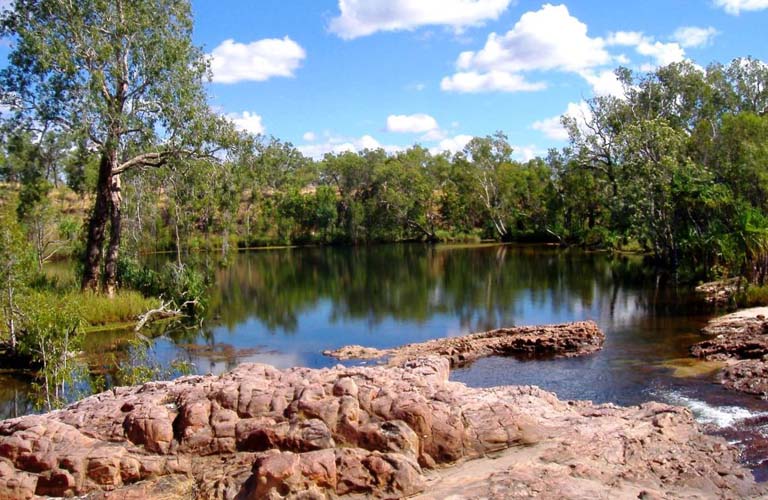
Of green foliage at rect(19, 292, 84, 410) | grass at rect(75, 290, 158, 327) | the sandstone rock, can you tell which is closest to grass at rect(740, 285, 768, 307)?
the sandstone rock

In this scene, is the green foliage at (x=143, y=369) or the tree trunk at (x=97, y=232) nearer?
the green foliage at (x=143, y=369)

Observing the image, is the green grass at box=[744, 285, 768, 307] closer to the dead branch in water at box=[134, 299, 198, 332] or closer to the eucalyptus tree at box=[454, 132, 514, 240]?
the dead branch in water at box=[134, 299, 198, 332]

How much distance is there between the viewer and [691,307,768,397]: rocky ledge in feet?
52.3

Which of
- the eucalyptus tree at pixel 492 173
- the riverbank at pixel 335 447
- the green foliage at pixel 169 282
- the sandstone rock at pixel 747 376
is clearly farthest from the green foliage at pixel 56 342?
the eucalyptus tree at pixel 492 173

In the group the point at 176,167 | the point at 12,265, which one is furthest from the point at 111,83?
the point at 12,265

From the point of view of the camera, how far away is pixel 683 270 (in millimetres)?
36656

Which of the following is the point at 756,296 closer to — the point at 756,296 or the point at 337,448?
the point at 756,296

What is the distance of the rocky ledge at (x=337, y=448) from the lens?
28.6ft

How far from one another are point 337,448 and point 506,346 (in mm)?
13475

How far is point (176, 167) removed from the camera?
2761cm

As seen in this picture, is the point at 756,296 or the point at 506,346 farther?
the point at 756,296

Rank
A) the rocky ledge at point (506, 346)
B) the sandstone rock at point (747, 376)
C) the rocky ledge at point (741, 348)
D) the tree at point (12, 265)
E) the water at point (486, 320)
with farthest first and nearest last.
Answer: the rocky ledge at point (506, 346) < the tree at point (12, 265) < the water at point (486, 320) < the rocky ledge at point (741, 348) < the sandstone rock at point (747, 376)

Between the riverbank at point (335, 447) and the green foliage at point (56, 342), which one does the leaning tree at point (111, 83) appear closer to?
the green foliage at point (56, 342)

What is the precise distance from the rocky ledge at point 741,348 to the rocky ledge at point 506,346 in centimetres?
332
